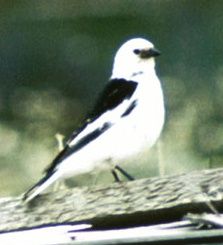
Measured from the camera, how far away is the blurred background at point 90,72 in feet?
33.5

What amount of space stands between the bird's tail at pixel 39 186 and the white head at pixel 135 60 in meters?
1.06

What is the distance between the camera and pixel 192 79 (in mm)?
12305

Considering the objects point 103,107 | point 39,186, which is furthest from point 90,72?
point 39,186

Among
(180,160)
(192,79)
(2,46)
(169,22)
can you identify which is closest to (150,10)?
(169,22)

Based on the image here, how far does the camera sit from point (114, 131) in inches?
323

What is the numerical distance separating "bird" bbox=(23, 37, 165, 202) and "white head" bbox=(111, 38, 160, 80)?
0.26m

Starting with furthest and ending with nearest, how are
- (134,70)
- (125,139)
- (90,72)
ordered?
(90,72)
(134,70)
(125,139)

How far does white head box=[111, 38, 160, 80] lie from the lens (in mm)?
8820

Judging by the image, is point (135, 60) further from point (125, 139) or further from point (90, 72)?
point (90, 72)

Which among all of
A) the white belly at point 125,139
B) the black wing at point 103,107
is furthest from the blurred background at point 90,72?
the white belly at point 125,139

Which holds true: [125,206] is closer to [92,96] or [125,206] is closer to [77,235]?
[77,235]

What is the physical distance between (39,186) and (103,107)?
90 cm

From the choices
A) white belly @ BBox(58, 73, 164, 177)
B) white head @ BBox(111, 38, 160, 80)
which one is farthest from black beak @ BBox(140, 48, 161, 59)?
white belly @ BBox(58, 73, 164, 177)

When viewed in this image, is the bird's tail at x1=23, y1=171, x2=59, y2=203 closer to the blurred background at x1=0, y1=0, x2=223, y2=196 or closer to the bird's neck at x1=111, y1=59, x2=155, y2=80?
the bird's neck at x1=111, y1=59, x2=155, y2=80
